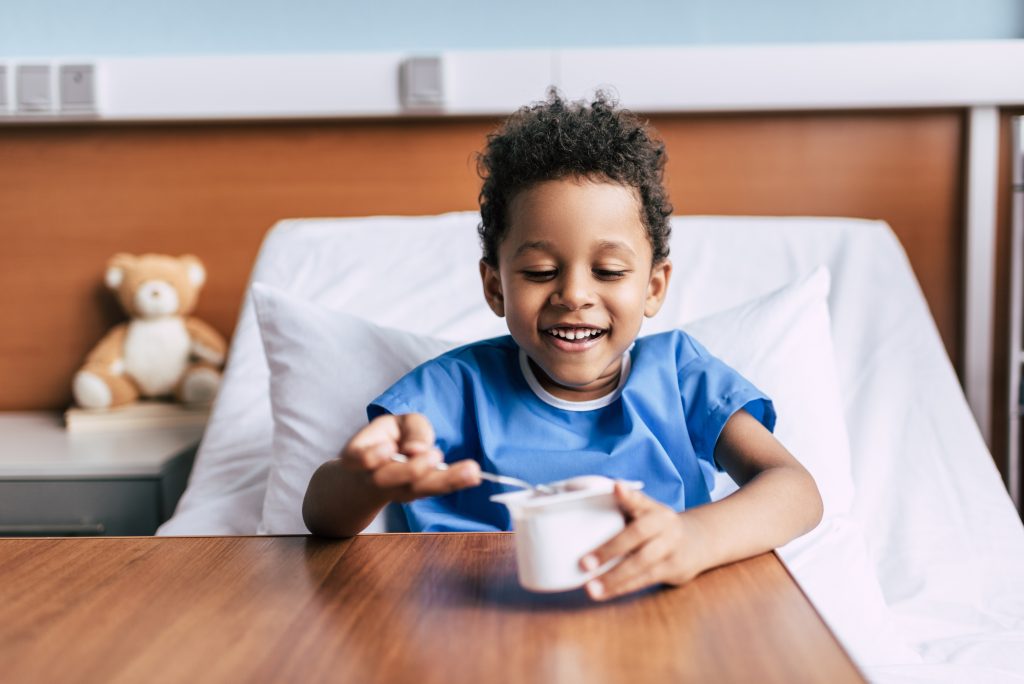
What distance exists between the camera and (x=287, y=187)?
207 centimetres

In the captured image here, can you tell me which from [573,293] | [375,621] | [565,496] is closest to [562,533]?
[565,496]

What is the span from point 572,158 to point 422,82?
1065 mm

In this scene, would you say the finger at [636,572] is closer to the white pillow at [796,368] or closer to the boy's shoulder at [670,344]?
the boy's shoulder at [670,344]

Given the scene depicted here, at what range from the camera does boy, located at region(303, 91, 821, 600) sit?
0.94 meters

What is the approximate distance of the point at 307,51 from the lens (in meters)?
2.06

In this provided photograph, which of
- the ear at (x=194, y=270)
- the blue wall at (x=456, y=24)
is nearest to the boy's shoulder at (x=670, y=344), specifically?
the blue wall at (x=456, y=24)

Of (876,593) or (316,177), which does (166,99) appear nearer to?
(316,177)

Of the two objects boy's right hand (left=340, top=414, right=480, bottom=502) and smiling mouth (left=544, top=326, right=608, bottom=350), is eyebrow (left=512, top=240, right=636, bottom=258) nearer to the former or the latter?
smiling mouth (left=544, top=326, right=608, bottom=350)

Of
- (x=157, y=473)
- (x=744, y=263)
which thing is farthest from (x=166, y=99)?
(x=744, y=263)

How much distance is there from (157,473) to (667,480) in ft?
3.22

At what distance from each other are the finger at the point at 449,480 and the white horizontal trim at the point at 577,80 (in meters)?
1.38

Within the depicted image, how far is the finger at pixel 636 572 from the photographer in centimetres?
63

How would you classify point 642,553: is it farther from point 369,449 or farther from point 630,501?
point 369,449

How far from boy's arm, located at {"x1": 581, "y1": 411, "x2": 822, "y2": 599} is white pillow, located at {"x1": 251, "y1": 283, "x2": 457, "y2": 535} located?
0.50m
